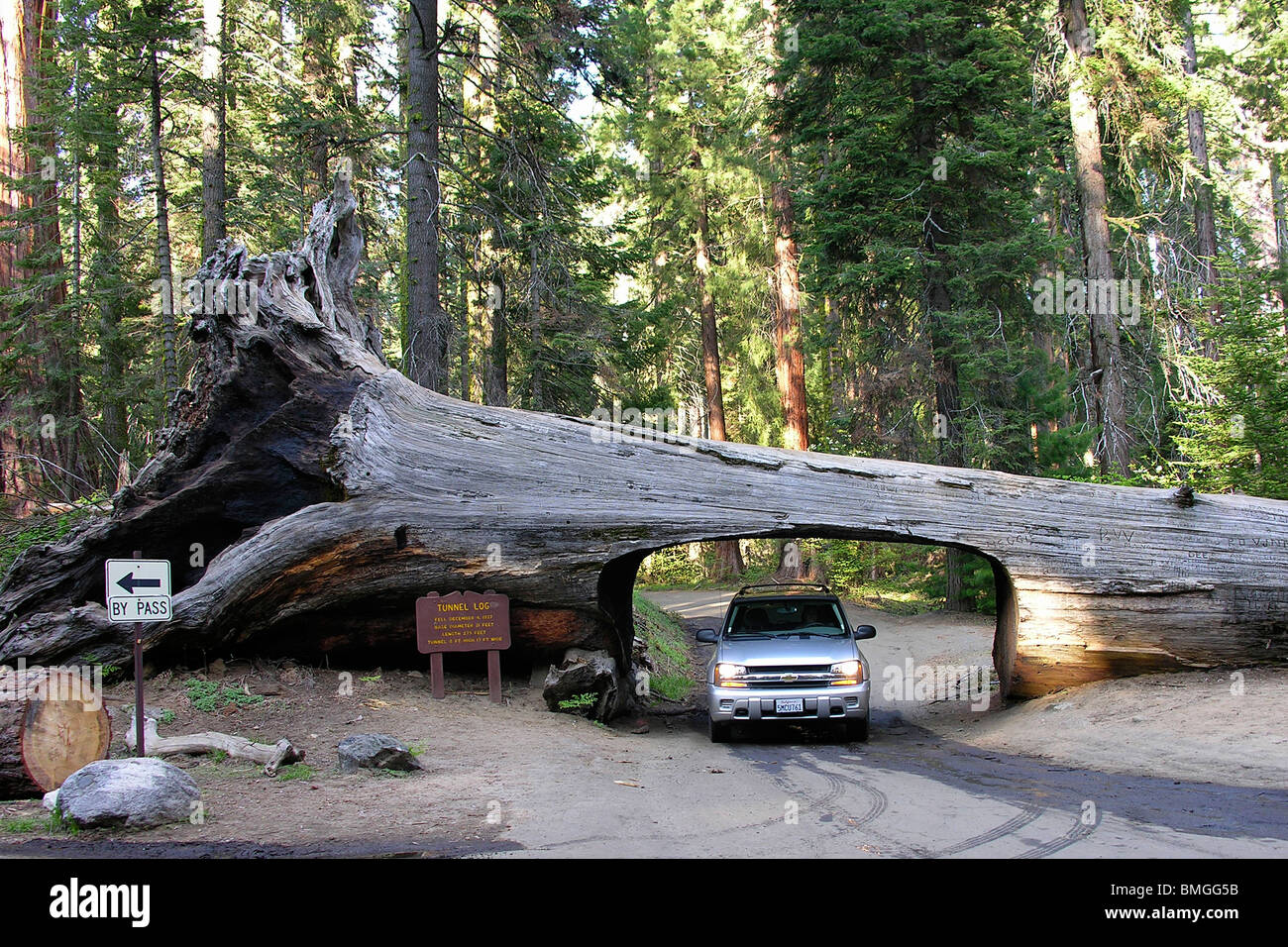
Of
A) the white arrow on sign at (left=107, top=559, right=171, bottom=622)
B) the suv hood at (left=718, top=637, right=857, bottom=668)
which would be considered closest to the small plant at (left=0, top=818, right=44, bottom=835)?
the white arrow on sign at (left=107, top=559, right=171, bottom=622)

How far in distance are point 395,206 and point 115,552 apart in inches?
623

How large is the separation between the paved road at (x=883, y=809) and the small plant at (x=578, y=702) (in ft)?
4.91

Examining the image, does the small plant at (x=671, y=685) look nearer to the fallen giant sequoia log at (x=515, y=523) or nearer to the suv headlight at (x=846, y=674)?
the fallen giant sequoia log at (x=515, y=523)

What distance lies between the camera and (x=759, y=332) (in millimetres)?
31094

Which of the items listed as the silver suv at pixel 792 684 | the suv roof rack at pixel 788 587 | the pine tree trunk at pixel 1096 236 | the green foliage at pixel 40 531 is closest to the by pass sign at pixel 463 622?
the silver suv at pixel 792 684

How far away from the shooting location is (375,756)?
748cm

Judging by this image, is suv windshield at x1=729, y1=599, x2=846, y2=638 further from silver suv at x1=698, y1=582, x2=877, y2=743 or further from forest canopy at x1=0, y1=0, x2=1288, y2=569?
forest canopy at x1=0, y1=0, x2=1288, y2=569

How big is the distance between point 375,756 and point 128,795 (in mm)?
2006

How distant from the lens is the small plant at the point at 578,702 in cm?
1069

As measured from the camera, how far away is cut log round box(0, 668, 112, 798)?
21.3ft

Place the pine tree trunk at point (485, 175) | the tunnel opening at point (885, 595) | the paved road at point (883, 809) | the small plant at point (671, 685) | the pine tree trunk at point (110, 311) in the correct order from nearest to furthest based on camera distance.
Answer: the paved road at point (883, 809) → the tunnel opening at point (885, 595) → the small plant at point (671, 685) → the pine tree trunk at point (485, 175) → the pine tree trunk at point (110, 311)

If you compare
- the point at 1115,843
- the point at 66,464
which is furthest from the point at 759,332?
the point at 1115,843

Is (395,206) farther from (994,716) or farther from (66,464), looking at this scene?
(994,716)

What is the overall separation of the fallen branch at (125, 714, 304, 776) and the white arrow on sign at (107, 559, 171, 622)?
1100mm
